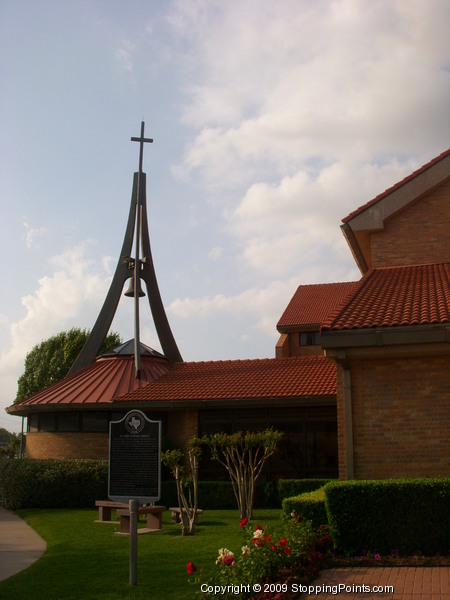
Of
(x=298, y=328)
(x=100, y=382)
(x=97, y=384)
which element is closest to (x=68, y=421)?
(x=97, y=384)

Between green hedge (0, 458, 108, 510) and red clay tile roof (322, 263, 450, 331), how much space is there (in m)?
10.7

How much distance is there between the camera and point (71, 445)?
2298 cm

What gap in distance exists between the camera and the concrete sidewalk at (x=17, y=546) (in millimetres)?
10970

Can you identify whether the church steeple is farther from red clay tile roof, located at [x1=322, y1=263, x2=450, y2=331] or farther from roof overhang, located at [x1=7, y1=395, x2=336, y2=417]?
red clay tile roof, located at [x1=322, y1=263, x2=450, y2=331]

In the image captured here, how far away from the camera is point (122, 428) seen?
996 centimetres

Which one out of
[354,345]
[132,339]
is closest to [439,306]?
[354,345]

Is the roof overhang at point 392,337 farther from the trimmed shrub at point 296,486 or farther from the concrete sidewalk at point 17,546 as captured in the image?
the trimmed shrub at point 296,486

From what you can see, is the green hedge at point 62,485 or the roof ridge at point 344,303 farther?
the green hedge at point 62,485

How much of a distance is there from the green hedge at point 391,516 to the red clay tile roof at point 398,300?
3.01m

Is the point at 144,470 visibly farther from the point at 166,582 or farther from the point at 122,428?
the point at 166,582

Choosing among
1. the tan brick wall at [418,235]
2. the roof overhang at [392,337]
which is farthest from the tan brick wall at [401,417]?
the tan brick wall at [418,235]

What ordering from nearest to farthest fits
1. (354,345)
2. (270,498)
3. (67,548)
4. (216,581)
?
(216,581)
(354,345)
(67,548)
(270,498)

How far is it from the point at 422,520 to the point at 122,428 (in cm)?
441

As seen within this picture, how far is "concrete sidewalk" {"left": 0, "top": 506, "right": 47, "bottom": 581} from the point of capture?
36.0ft
